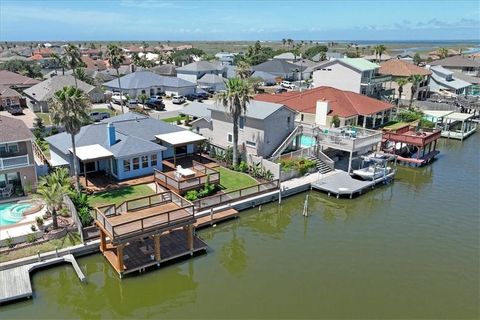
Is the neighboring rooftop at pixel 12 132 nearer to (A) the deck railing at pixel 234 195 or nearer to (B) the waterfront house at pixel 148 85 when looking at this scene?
→ (A) the deck railing at pixel 234 195

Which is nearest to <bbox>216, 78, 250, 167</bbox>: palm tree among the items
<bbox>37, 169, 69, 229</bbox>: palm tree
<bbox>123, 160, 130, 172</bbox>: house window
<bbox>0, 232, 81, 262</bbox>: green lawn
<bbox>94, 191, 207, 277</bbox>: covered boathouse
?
<bbox>123, 160, 130, 172</bbox>: house window

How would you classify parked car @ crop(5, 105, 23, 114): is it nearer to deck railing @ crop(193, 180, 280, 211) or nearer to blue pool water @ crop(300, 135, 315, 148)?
blue pool water @ crop(300, 135, 315, 148)

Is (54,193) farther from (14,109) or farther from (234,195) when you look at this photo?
(14,109)

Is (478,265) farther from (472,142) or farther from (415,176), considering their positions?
(472,142)

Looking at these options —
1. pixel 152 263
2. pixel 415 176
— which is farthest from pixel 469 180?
pixel 152 263

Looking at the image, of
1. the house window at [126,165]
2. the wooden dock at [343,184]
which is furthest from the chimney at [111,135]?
the wooden dock at [343,184]

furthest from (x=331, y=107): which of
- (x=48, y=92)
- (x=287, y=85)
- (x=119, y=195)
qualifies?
(x=287, y=85)
